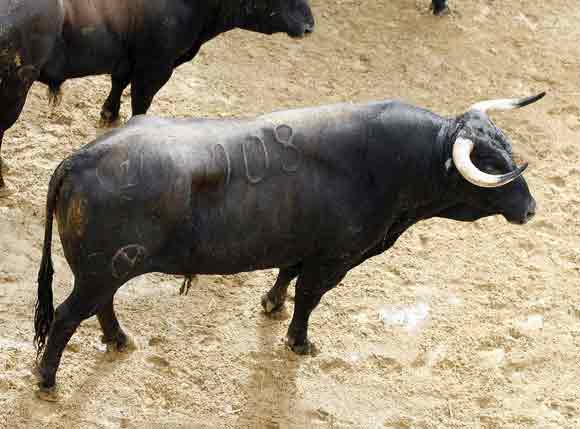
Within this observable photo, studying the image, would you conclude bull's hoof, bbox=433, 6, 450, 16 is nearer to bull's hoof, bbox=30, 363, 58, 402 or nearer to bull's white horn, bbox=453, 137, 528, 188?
bull's white horn, bbox=453, 137, 528, 188

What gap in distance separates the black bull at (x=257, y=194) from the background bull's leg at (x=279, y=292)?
29 centimetres

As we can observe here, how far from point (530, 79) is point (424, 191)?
4.28 m

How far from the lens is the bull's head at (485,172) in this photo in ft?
17.8

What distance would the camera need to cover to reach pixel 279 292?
6566mm

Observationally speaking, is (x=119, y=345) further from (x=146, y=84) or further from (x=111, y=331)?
(x=146, y=84)

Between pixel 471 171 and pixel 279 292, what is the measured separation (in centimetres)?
178

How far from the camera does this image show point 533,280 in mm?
7352

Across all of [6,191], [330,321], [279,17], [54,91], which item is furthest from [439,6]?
[6,191]

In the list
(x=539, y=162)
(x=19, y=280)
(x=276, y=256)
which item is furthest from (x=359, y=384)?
(x=539, y=162)

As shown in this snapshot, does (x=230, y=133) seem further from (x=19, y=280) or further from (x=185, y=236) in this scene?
(x=19, y=280)

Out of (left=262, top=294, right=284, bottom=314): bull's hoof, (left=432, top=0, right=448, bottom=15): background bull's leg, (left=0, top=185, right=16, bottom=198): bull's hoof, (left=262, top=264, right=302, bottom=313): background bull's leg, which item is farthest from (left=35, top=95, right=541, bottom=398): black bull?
(left=432, top=0, right=448, bottom=15): background bull's leg

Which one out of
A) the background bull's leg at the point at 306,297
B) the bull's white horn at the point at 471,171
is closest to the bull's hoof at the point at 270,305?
the background bull's leg at the point at 306,297

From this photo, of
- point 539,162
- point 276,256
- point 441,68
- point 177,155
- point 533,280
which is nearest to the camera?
point 177,155

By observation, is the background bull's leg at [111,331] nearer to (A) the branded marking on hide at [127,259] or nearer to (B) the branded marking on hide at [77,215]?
(A) the branded marking on hide at [127,259]
